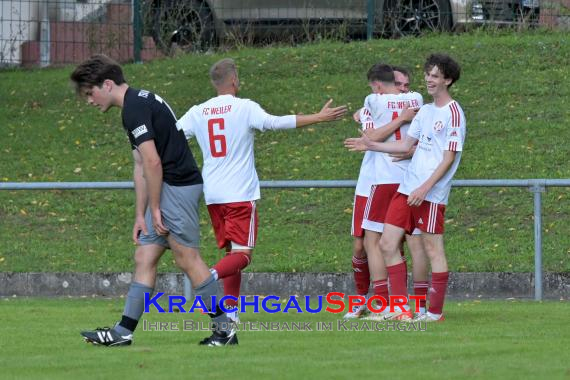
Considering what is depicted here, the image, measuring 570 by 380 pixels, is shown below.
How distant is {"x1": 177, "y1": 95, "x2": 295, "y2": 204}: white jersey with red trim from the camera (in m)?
10.0

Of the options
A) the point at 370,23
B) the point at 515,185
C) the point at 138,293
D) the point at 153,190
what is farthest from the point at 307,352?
the point at 370,23

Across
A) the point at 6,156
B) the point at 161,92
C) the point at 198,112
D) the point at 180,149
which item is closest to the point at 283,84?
the point at 161,92

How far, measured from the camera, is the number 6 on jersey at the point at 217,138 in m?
10.1

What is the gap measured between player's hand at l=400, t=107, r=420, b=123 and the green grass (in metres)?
3.19

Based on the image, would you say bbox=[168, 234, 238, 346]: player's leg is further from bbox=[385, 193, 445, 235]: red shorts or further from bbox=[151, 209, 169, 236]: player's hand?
bbox=[385, 193, 445, 235]: red shorts

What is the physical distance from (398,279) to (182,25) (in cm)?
1213

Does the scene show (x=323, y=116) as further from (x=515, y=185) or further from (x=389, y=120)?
(x=515, y=185)

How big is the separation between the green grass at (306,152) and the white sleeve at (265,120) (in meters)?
3.80

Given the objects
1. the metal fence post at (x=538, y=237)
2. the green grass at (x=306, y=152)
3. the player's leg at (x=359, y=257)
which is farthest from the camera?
the green grass at (x=306, y=152)

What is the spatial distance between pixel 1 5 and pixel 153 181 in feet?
47.9

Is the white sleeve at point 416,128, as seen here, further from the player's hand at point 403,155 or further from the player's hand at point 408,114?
the player's hand at point 408,114

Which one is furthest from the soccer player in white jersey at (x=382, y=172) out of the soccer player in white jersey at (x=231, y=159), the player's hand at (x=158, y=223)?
the player's hand at (x=158, y=223)

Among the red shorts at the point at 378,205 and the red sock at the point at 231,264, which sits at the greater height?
the red shorts at the point at 378,205

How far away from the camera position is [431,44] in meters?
20.5
